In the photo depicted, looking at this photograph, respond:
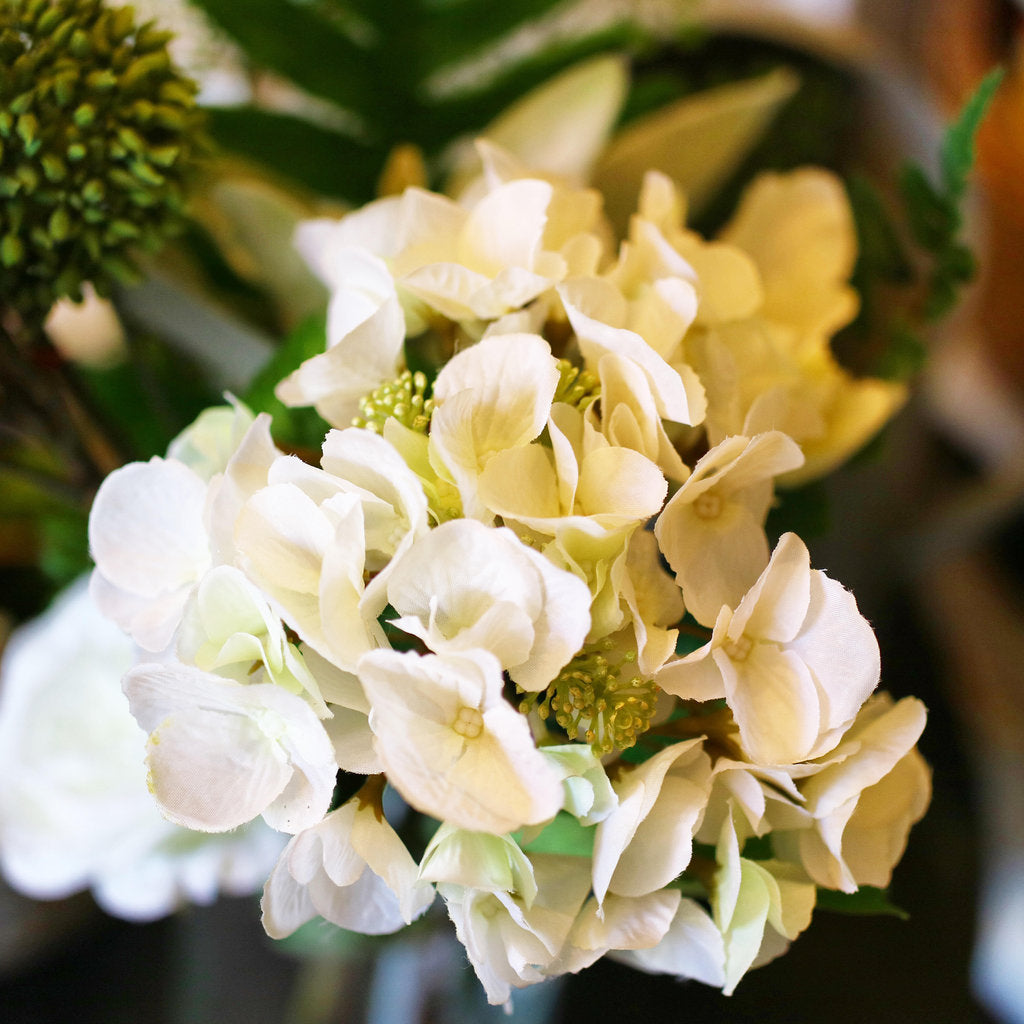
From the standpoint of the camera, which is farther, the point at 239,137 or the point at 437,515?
the point at 239,137

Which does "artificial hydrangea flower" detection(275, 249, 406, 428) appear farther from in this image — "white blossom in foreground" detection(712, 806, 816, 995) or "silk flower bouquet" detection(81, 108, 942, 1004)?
"white blossom in foreground" detection(712, 806, 816, 995)

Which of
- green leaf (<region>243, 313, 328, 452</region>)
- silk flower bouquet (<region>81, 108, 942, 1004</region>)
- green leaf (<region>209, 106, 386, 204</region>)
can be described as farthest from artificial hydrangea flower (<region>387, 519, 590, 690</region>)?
green leaf (<region>209, 106, 386, 204</region>)

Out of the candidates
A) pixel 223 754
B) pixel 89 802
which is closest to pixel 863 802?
pixel 223 754

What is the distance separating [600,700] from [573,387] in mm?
70

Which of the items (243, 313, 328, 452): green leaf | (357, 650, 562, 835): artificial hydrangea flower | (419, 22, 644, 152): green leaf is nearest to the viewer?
(357, 650, 562, 835): artificial hydrangea flower

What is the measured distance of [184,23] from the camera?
1.33 feet

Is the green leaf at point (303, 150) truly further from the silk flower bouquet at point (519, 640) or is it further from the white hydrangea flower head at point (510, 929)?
the white hydrangea flower head at point (510, 929)

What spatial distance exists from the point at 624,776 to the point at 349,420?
0.33 ft

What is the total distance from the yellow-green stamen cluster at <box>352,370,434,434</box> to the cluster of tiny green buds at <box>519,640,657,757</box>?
0.06 meters

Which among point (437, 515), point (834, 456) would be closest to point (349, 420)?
point (437, 515)

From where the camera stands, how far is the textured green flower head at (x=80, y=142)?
21 cm

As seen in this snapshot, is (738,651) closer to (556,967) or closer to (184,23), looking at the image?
(556,967)

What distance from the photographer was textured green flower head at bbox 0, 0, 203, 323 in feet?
0.70

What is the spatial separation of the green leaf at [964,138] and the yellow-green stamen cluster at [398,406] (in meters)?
0.18
